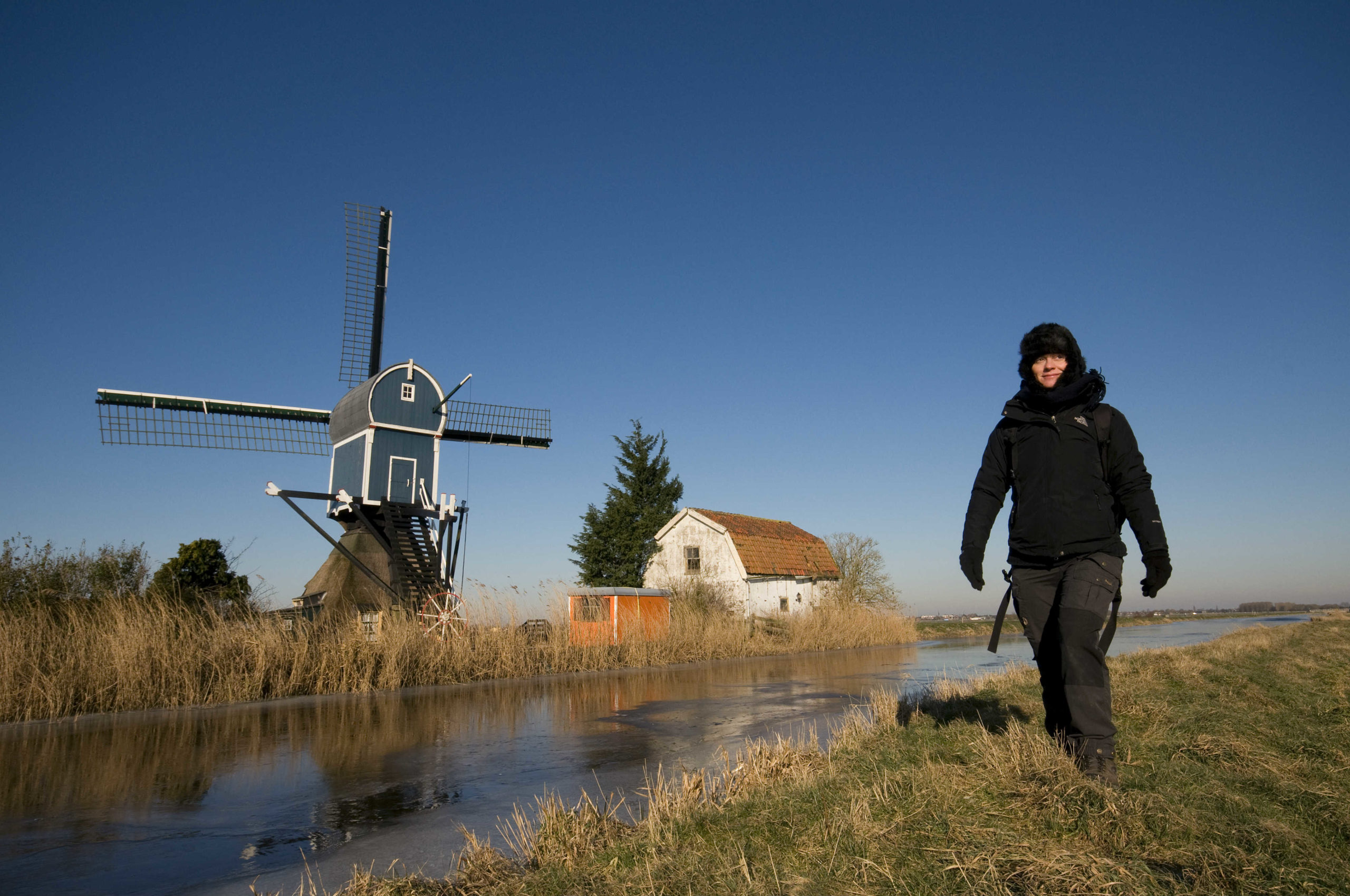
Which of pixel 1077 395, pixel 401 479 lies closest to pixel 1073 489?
pixel 1077 395

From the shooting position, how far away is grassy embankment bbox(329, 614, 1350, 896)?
2680 mm

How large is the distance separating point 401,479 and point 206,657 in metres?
10.2

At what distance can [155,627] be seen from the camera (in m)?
11.6

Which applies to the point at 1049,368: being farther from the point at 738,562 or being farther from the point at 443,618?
the point at 738,562

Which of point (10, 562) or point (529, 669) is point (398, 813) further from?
point (10, 562)

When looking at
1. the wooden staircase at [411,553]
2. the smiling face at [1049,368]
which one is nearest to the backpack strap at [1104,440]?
the smiling face at [1049,368]

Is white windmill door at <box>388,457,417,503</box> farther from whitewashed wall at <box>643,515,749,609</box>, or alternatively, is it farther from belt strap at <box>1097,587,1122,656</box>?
belt strap at <box>1097,587,1122,656</box>

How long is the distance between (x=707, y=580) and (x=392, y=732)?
27567 millimetres

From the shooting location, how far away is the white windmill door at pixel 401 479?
70.8 ft

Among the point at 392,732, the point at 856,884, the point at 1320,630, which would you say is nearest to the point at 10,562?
the point at 392,732

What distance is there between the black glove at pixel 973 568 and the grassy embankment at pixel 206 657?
1095 cm

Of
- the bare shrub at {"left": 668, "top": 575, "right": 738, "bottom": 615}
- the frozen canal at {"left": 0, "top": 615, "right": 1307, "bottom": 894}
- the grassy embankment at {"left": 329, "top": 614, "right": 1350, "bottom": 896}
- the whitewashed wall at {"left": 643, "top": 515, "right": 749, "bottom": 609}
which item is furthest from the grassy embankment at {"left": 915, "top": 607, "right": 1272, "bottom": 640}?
the grassy embankment at {"left": 329, "top": 614, "right": 1350, "bottom": 896}

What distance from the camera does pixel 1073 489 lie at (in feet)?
13.9

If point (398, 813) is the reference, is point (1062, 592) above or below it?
above
